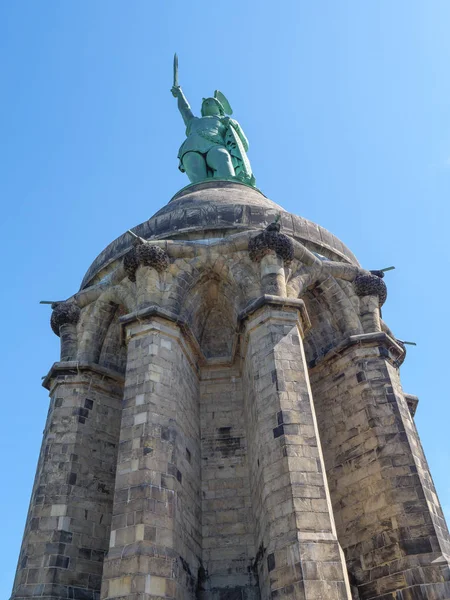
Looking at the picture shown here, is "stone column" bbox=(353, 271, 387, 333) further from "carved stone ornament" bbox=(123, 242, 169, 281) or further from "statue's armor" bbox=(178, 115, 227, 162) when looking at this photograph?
"statue's armor" bbox=(178, 115, 227, 162)

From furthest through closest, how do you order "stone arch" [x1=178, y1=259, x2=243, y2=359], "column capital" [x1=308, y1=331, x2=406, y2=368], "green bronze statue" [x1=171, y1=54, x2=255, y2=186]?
→ "green bronze statue" [x1=171, y1=54, x2=255, y2=186] < "stone arch" [x1=178, y1=259, x2=243, y2=359] < "column capital" [x1=308, y1=331, x2=406, y2=368]

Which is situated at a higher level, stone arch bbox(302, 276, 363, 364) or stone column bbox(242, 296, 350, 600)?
stone arch bbox(302, 276, 363, 364)

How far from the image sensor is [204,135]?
67.3 feet

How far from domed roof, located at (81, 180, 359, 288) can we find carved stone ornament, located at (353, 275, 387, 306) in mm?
1462

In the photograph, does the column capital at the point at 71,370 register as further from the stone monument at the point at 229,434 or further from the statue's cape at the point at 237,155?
the statue's cape at the point at 237,155

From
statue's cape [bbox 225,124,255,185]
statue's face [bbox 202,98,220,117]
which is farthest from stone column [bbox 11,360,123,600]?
statue's face [bbox 202,98,220,117]

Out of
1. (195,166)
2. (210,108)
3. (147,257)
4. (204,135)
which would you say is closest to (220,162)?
(195,166)

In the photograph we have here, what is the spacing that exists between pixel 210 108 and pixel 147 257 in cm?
1423

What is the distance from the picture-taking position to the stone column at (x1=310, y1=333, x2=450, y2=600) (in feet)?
28.2

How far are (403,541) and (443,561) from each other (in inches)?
27.6

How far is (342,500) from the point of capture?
10.1 metres

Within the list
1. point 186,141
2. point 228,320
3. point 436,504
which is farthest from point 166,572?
point 186,141

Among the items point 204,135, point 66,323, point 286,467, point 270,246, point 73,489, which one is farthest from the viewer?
point 204,135

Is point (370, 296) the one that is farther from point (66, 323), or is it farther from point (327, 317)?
point (66, 323)
